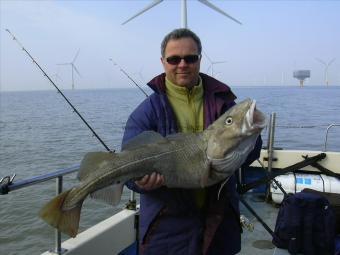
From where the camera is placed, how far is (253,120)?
2.27 meters

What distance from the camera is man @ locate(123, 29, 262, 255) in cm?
262

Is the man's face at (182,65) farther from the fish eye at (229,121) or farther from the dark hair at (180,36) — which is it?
the fish eye at (229,121)

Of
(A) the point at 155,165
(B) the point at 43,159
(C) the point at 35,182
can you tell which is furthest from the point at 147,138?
(B) the point at 43,159

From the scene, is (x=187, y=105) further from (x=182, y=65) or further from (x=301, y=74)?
(x=301, y=74)

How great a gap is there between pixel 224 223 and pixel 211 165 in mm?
501

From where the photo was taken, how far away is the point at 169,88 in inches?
110

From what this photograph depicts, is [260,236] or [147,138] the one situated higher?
[147,138]

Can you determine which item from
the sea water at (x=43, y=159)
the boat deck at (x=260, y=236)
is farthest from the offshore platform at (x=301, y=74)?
the boat deck at (x=260, y=236)

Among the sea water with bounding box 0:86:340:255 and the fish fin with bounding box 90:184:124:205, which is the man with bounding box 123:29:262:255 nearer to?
the fish fin with bounding box 90:184:124:205

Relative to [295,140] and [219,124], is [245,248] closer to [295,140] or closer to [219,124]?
[219,124]

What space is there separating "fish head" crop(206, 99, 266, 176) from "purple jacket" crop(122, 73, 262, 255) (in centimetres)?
29

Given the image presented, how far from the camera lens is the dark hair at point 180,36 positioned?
2.74 metres

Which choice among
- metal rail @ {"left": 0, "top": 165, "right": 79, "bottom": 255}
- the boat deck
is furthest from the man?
the boat deck

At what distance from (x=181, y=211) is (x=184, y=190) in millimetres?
135
